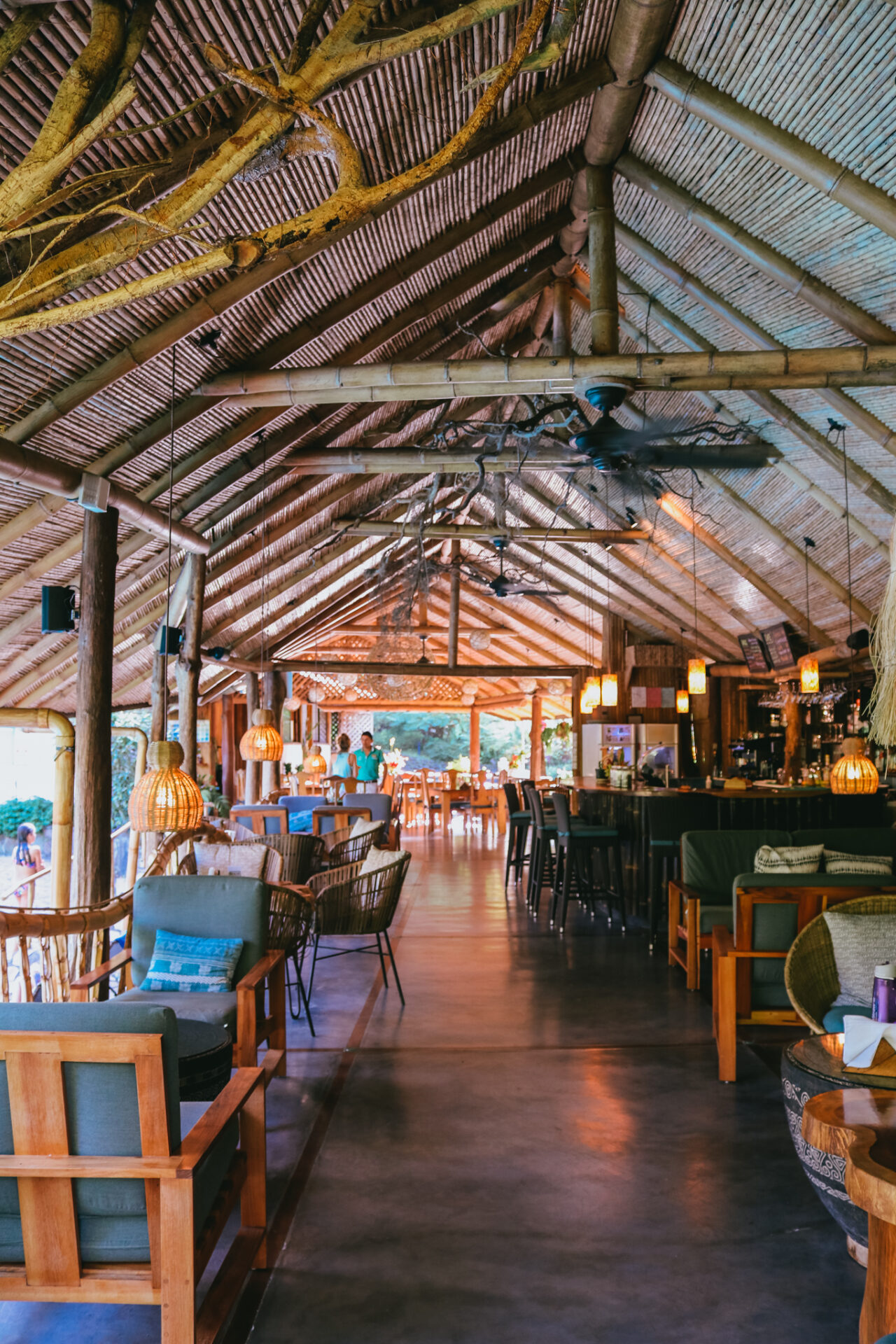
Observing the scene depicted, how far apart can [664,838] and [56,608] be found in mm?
4805

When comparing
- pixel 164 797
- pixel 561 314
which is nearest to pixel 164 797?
pixel 164 797

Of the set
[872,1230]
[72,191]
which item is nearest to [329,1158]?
[872,1230]

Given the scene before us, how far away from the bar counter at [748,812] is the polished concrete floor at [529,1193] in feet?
8.02

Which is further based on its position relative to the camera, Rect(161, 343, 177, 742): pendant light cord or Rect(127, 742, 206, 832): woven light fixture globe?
Rect(161, 343, 177, 742): pendant light cord

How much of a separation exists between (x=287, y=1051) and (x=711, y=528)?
27.3 feet

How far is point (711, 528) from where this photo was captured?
1109 cm

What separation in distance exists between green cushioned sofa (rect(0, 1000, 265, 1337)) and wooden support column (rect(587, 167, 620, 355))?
579 centimetres

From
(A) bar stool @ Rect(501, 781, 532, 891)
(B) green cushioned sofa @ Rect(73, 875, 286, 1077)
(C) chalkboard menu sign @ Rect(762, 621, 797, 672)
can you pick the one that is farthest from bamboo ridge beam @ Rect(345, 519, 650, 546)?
(B) green cushioned sofa @ Rect(73, 875, 286, 1077)

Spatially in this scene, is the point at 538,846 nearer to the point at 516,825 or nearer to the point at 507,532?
the point at 516,825

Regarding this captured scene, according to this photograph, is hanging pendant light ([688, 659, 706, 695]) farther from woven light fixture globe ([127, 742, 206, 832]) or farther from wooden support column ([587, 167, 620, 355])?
woven light fixture globe ([127, 742, 206, 832])

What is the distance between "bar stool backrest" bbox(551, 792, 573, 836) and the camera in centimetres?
742

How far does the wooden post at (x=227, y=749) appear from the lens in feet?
58.6

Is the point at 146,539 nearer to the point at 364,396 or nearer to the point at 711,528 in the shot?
the point at 364,396

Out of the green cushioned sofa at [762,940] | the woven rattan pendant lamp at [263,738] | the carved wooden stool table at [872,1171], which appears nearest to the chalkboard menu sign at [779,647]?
the woven rattan pendant lamp at [263,738]
